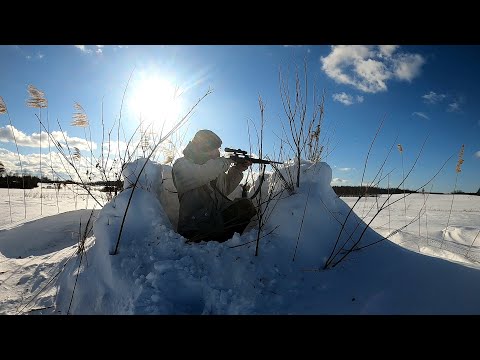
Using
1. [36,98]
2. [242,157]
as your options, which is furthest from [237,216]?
[36,98]

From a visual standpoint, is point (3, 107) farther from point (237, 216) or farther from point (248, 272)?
point (248, 272)

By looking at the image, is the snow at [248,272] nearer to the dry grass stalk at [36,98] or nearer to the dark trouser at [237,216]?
the dark trouser at [237,216]

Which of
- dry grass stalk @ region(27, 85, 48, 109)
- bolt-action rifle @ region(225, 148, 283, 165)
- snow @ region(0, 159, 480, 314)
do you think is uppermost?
dry grass stalk @ region(27, 85, 48, 109)

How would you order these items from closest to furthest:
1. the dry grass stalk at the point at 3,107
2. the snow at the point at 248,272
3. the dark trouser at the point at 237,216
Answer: the snow at the point at 248,272
the dark trouser at the point at 237,216
the dry grass stalk at the point at 3,107

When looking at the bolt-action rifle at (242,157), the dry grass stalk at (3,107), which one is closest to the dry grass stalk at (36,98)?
the dry grass stalk at (3,107)

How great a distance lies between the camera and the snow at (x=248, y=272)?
172cm

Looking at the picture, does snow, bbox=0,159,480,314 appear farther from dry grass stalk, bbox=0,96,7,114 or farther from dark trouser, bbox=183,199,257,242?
dry grass stalk, bbox=0,96,7,114

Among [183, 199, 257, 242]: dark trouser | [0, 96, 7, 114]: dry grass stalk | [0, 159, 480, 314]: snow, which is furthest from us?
[0, 96, 7, 114]: dry grass stalk

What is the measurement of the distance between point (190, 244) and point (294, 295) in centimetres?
84

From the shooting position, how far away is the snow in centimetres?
172

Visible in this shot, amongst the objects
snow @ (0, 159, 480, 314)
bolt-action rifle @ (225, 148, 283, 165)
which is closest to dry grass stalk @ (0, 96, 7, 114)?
snow @ (0, 159, 480, 314)

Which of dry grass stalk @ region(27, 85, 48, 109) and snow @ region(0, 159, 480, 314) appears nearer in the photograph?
snow @ region(0, 159, 480, 314)
